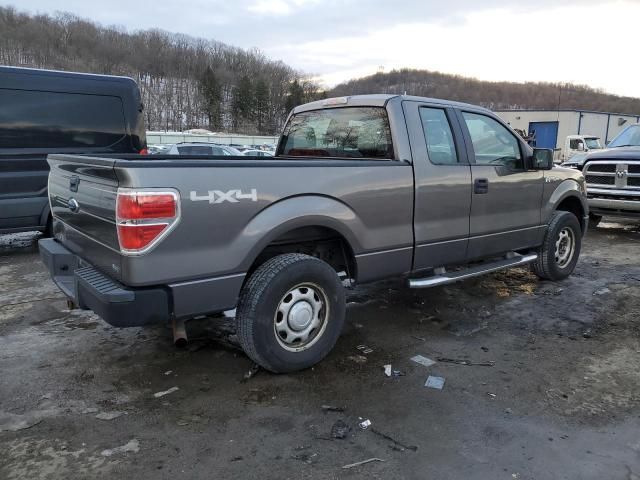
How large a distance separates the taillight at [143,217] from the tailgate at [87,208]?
0.13 meters

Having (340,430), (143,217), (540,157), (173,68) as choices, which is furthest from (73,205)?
(173,68)

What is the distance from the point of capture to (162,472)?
2574mm

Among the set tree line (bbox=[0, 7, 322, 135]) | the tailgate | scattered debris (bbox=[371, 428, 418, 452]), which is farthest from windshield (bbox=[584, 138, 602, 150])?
tree line (bbox=[0, 7, 322, 135])

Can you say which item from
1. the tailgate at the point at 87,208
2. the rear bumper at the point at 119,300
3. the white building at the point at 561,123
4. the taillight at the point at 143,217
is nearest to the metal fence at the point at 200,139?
the white building at the point at 561,123

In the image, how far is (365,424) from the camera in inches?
120

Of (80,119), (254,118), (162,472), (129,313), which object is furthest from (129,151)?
(254,118)

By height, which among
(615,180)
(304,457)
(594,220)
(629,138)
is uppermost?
(629,138)

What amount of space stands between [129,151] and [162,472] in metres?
5.96

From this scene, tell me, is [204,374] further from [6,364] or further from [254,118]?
[254,118]

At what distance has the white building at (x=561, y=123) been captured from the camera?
4334 cm

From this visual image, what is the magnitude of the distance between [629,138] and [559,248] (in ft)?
17.3

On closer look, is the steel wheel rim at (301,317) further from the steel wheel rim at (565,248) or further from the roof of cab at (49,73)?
the roof of cab at (49,73)

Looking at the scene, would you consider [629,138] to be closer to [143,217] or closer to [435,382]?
[435,382]

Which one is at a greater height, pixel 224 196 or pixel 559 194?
pixel 224 196
